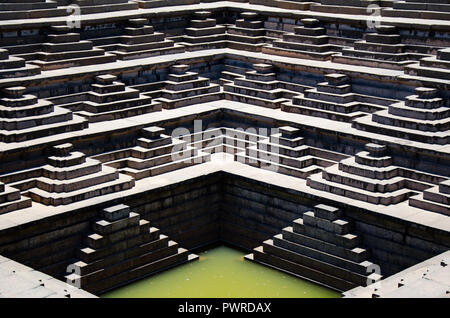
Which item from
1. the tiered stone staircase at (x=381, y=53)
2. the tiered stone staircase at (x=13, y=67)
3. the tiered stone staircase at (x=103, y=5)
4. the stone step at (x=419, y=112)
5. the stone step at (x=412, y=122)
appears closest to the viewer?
the stone step at (x=412, y=122)

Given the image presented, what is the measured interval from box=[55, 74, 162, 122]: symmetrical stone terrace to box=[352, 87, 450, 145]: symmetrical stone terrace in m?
7.13

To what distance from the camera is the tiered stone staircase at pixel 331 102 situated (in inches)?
1133

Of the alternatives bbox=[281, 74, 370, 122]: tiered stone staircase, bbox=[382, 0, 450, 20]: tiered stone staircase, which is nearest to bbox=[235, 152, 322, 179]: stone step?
bbox=[281, 74, 370, 122]: tiered stone staircase

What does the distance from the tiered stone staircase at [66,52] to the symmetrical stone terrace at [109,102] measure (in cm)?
138

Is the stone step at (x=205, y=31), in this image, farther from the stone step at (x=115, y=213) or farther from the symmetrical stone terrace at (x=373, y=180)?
the stone step at (x=115, y=213)

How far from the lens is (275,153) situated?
92.4 feet

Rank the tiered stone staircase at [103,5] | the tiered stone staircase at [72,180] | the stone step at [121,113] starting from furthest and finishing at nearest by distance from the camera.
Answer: the tiered stone staircase at [103,5], the stone step at [121,113], the tiered stone staircase at [72,180]

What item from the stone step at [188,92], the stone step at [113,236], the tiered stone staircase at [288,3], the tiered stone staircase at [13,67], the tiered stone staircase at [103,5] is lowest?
the stone step at [113,236]

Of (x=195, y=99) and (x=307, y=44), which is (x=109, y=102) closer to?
(x=195, y=99)

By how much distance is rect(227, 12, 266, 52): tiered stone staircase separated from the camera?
34.4 meters

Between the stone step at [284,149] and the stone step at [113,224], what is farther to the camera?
the stone step at [284,149]

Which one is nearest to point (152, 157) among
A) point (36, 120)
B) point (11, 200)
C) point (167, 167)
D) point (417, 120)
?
point (167, 167)

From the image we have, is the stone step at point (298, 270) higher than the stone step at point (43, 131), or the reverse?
the stone step at point (43, 131)

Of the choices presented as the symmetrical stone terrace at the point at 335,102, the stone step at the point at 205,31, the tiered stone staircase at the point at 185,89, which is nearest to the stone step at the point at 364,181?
the symmetrical stone terrace at the point at 335,102
